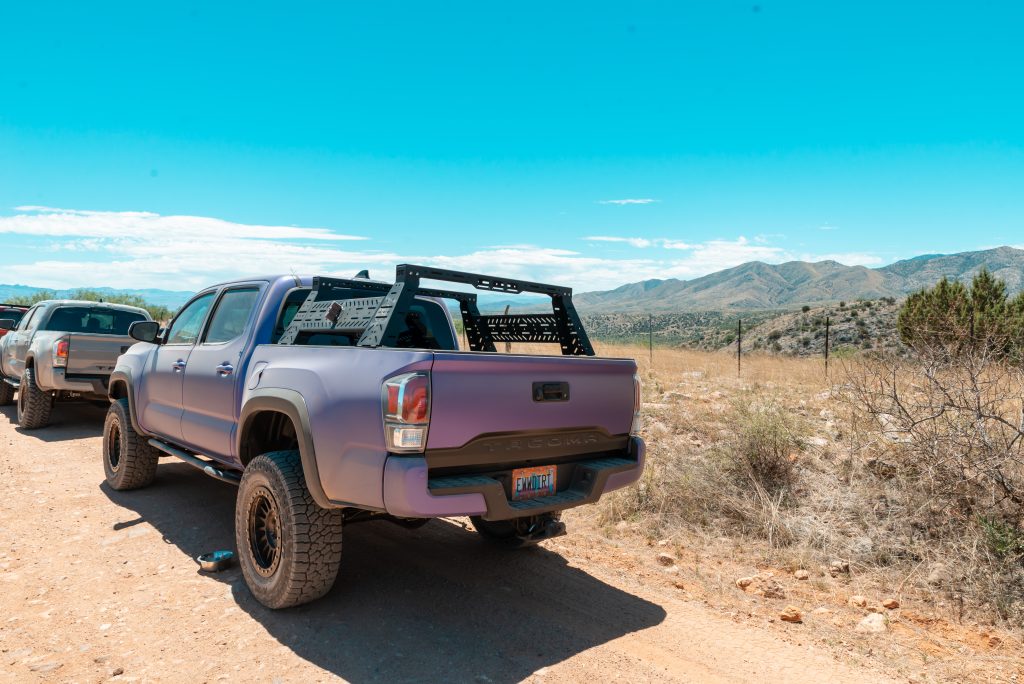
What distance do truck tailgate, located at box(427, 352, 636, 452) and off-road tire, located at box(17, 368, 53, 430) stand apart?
9.09 m

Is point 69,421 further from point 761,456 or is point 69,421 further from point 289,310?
point 761,456

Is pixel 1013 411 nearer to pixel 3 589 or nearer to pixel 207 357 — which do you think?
pixel 207 357

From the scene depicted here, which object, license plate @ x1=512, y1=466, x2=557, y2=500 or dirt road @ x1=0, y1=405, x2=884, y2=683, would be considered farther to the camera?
license plate @ x1=512, y1=466, x2=557, y2=500

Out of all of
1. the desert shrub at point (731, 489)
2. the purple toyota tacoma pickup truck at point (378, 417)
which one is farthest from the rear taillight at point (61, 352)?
the desert shrub at point (731, 489)

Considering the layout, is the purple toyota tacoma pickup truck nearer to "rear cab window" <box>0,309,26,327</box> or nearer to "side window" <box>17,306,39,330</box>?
"side window" <box>17,306,39,330</box>

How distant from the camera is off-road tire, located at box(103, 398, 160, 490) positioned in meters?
6.32

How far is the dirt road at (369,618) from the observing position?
342 centimetres

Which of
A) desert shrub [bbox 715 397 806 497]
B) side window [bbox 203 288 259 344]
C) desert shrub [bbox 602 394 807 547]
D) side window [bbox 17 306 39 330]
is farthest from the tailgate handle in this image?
side window [bbox 17 306 39 330]

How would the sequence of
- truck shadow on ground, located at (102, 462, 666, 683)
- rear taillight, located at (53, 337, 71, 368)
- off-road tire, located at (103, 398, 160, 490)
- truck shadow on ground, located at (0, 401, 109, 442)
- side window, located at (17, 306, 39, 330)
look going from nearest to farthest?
truck shadow on ground, located at (102, 462, 666, 683)
off-road tire, located at (103, 398, 160, 490)
rear taillight, located at (53, 337, 71, 368)
truck shadow on ground, located at (0, 401, 109, 442)
side window, located at (17, 306, 39, 330)

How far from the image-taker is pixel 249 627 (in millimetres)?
3820

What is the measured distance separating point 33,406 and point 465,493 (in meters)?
9.21

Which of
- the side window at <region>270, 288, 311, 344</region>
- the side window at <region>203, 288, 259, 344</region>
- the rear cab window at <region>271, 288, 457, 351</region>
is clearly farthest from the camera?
the side window at <region>203, 288, 259, 344</region>

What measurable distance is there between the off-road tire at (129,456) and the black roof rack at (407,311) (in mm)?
2758

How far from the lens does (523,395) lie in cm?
370
